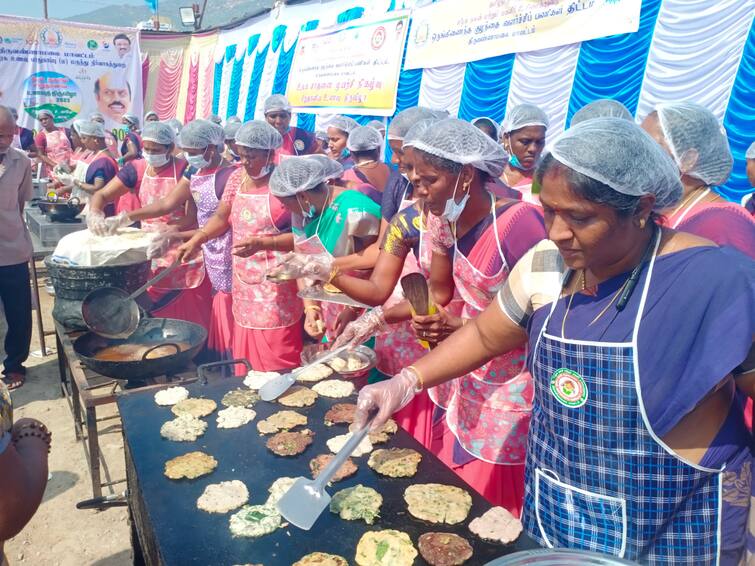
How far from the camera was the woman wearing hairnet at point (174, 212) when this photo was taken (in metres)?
4.28

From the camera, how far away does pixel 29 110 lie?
53.5 feet

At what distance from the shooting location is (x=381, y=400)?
5.27 feet

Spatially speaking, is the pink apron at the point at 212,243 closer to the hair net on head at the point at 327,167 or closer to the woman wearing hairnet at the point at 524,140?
the hair net on head at the point at 327,167

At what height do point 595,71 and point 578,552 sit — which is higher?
point 595,71

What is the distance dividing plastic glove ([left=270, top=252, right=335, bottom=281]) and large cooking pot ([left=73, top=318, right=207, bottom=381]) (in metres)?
0.76

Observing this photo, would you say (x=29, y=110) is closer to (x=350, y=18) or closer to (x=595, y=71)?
(x=350, y=18)

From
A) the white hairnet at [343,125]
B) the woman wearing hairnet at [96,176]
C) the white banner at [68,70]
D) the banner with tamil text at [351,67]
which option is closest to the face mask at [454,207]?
the white hairnet at [343,125]

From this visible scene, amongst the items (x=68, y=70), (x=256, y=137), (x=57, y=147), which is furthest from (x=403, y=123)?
(x=68, y=70)

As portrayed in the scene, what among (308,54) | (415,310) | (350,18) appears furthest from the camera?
(308,54)

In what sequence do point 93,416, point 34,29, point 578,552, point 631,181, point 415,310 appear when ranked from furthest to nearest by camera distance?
point 34,29, point 93,416, point 415,310, point 631,181, point 578,552

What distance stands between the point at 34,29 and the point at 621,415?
19780 millimetres

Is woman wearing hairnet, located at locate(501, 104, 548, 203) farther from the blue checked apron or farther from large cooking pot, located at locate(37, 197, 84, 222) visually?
large cooking pot, located at locate(37, 197, 84, 222)

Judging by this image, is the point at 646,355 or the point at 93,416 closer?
the point at 646,355

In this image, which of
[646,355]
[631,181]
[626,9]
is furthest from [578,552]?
[626,9]
